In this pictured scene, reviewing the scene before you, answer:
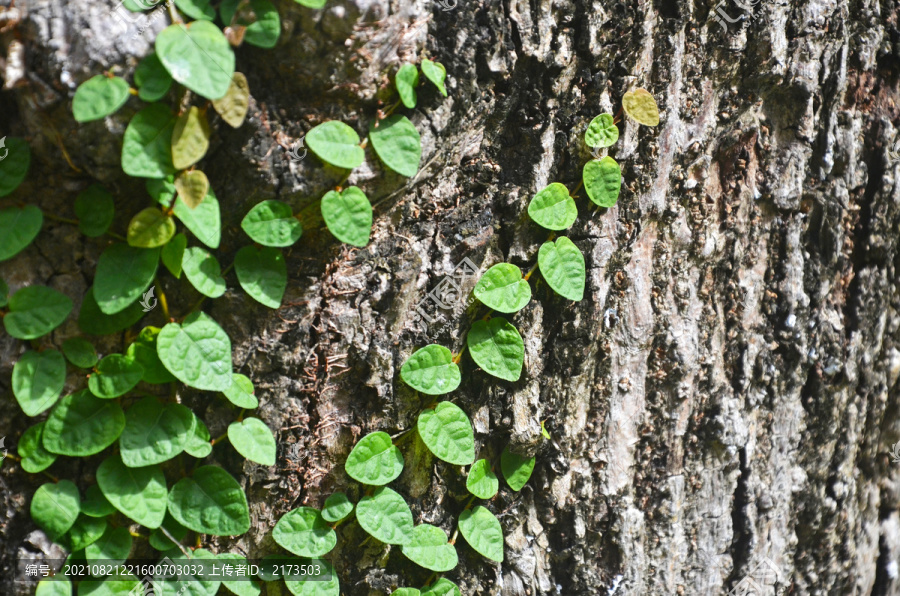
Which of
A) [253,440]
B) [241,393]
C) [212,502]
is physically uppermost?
[241,393]

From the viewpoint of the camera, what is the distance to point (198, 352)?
3.94 feet

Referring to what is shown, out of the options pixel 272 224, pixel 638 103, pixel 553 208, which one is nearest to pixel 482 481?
pixel 553 208

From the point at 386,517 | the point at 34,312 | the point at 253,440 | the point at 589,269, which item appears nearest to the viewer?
the point at 34,312

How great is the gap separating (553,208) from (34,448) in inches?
48.7

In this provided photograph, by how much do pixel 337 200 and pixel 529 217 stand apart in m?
0.47

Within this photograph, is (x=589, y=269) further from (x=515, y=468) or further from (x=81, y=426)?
(x=81, y=426)

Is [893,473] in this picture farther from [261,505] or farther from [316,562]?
[261,505]

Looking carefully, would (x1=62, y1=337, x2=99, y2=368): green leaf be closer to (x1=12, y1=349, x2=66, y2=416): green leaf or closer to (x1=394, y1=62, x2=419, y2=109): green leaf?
(x1=12, y1=349, x2=66, y2=416): green leaf

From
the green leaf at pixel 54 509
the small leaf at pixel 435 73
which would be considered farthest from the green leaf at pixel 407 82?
the green leaf at pixel 54 509

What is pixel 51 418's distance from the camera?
1197mm

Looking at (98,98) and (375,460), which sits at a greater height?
(98,98)

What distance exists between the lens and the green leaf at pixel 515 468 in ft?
4.96

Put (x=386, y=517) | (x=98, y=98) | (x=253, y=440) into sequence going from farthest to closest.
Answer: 1. (x=386, y=517)
2. (x=253, y=440)
3. (x=98, y=98)

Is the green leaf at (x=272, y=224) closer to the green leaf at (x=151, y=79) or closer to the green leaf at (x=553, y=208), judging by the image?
the green leaf at (x=151, y=79)
